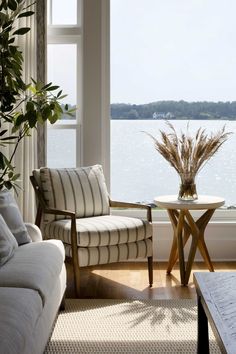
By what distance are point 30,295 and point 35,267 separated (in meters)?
0.42

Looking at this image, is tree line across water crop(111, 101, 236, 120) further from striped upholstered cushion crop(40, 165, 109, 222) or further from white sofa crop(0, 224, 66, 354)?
white sofa crop(0, 224, 66, 354)

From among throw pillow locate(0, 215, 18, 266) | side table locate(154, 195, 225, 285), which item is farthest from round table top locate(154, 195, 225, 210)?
throw pillow locate(0, 215, 18, 266)

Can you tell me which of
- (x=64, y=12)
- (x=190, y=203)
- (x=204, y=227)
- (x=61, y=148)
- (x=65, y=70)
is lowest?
(x=204, y=227)

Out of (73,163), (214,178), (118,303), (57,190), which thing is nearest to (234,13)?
(214,178)

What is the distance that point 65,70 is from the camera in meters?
5.54

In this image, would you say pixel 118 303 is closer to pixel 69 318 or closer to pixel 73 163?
pixel 69 318

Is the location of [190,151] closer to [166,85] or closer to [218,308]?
[166,85]

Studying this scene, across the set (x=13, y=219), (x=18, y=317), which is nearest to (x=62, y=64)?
(x=13, y=219)

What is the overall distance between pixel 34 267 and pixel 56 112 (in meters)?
1.52

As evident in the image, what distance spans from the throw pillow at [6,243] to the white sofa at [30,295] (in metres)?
0.03

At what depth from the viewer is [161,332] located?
344cm

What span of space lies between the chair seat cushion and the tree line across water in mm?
1451

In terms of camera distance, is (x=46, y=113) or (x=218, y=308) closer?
(x=218, y=308)

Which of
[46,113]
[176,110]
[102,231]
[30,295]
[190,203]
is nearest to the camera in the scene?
[30,295]
